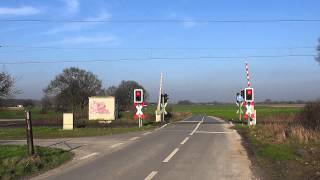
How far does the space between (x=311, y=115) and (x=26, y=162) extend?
20.2 metres

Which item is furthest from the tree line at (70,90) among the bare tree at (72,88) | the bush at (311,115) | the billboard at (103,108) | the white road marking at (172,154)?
the white road marking at (172,154)

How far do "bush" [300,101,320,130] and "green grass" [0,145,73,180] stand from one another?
1626cm

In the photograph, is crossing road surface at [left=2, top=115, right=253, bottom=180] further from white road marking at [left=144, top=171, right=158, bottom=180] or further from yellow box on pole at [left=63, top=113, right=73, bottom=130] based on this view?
yellow box on pole at [left=63, top=113, right=73, bottom=130]

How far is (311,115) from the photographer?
30.8m

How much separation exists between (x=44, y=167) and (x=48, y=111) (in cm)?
9301

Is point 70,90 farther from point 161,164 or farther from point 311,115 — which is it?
point 161,164

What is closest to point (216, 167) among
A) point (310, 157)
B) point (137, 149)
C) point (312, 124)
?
point (310, 157)

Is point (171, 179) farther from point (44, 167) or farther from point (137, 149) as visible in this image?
point (137, 149)

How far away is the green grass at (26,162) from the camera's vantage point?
45.2 feet

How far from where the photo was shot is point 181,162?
50.9ft

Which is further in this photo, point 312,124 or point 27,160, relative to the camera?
point 312,124

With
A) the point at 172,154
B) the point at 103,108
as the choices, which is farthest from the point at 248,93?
the point at 103,108

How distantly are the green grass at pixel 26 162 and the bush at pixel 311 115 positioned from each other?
16257 millimetres

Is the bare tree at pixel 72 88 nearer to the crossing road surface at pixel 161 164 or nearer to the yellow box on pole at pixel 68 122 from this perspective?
the yellow box on pole at pixel 68 122
